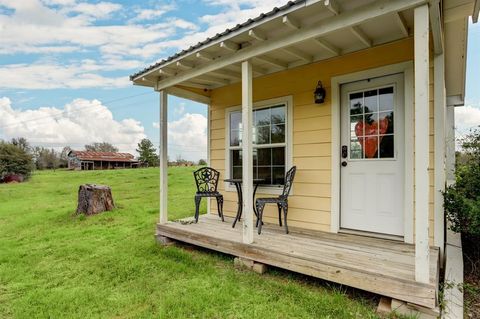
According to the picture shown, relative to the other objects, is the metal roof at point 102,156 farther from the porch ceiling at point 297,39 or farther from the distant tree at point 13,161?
the porch ceiling at point 297,39

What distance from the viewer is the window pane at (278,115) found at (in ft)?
13.4

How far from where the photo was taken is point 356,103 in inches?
135

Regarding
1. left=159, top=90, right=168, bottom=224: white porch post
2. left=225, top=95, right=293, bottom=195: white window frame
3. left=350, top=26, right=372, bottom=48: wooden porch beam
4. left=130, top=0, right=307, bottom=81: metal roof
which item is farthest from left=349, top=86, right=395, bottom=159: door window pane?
left=159, top=90, right=168, bottom=224: white porch post

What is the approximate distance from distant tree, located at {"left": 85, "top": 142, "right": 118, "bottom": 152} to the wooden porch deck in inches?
1557

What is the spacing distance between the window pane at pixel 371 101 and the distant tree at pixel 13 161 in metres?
21.7

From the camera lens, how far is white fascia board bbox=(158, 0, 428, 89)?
6.94 ft

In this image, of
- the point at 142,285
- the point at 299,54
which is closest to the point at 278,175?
the point at 299,54

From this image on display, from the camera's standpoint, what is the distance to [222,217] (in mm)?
4336

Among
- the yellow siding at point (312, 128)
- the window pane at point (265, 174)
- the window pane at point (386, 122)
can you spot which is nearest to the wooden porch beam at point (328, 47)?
the yellow siding at point (312, 128)

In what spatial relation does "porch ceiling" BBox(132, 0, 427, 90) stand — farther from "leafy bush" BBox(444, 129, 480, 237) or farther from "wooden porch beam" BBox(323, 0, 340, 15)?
"leafy bush" BBox(444, 129, 480, 237)

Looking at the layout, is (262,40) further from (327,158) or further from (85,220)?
(85,220)

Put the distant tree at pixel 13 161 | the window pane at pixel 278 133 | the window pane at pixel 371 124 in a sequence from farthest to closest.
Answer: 1. the distant tree at pixel 13 161
2. the window pane at pixel 278 133
3. the window pane at pixel 371 124

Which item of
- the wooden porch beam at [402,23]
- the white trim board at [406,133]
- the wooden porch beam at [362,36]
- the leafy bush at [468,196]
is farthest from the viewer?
the white trim board at [406,133]

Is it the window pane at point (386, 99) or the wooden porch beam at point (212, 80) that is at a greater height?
the wooden porch beam at point (212, 80)
